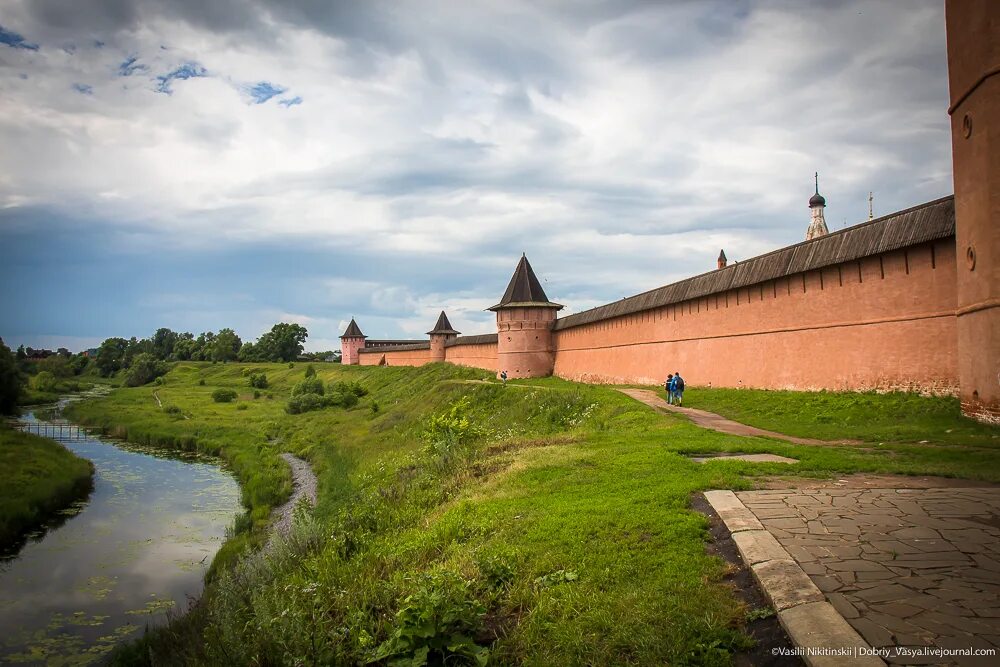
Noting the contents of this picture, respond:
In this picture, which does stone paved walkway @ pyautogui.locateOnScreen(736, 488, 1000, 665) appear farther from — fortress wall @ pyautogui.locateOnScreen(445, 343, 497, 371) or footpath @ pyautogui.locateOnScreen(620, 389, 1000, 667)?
fortress wall @ pyautogui.locateOnScreen(445, 343, 497, 371)

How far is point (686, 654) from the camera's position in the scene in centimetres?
274

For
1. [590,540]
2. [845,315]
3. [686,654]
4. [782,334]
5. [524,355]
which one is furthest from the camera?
[524,355]

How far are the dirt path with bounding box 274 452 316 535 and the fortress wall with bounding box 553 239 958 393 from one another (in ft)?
30.3

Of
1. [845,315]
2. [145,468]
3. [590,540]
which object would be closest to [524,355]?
[145,468]

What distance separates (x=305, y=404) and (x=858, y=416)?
26.3 m

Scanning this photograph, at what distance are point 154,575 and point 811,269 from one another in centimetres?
1235

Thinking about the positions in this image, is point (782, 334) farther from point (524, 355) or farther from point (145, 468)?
point (145, 468)

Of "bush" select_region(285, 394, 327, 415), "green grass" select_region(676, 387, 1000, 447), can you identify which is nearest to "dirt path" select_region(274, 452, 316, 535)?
"green grass" select_region(676, 387, 1000, 447)

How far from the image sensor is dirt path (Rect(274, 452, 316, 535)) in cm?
1230

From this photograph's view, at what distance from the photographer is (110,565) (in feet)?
35.5

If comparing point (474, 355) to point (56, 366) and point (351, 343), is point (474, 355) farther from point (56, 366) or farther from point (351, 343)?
point (56, 366)

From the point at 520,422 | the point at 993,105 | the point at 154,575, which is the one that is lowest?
the point at 154,575

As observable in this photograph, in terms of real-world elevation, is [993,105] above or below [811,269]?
above

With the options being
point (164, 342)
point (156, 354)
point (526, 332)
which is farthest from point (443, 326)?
point (164, 342)
